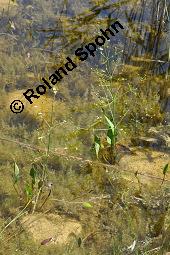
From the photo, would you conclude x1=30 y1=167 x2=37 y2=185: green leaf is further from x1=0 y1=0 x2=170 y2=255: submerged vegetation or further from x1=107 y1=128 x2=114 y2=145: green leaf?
x1=107 y1=128 x2=114 y2=145: green leaf

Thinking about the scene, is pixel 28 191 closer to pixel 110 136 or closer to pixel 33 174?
pixel 33 174

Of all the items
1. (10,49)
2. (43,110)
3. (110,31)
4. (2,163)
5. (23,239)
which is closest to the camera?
(23,239)

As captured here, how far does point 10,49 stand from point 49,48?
402 mm

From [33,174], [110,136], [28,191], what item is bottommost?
[28,191]

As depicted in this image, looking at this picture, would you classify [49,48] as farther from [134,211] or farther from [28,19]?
[134,211]

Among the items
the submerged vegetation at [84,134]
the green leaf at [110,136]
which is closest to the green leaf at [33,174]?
the submerged vegetation at [84,134]

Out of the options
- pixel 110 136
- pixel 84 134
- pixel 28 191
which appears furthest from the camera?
pixel 84 134

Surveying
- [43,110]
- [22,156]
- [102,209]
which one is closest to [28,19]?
[43,110]

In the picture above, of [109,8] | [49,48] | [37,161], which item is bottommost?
[37,161]

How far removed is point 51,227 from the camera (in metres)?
3.47

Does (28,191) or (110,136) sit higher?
(110,136)

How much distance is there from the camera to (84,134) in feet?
14.0

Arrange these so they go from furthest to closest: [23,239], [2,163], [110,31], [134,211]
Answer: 1. [110,31]
2. [2,163]
3. [134,211]
4. [23,239]

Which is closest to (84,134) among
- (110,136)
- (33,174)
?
(110,136)
